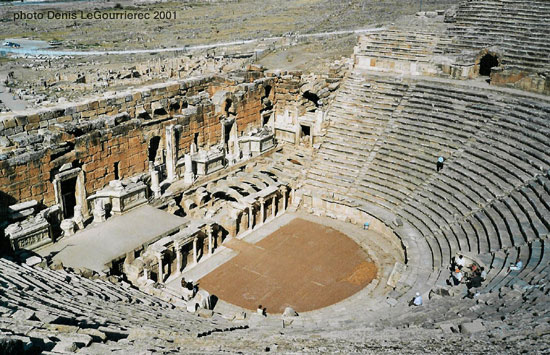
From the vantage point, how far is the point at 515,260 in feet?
48.6

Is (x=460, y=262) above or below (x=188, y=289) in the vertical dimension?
above

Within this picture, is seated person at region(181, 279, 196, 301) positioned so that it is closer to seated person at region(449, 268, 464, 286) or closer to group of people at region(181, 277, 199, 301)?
group of people at region(181, 277, 199, 301)

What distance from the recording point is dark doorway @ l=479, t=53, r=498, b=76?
2521cm

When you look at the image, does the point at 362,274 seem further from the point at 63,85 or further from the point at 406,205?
the point at 63,85

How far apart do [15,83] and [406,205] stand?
3070cm

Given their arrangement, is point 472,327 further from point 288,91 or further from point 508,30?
point 508,30

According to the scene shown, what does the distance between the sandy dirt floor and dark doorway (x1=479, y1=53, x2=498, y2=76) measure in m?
11.2

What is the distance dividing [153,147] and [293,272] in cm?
753

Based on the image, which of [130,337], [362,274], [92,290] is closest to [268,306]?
[362,274]

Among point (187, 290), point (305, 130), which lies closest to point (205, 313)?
point (187, 290)

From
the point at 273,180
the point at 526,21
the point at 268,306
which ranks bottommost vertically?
the point at 268,306

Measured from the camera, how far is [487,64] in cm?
2567

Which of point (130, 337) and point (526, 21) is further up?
point (526, 21)

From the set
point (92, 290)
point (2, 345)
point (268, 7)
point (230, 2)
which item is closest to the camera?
point (2, 345)
